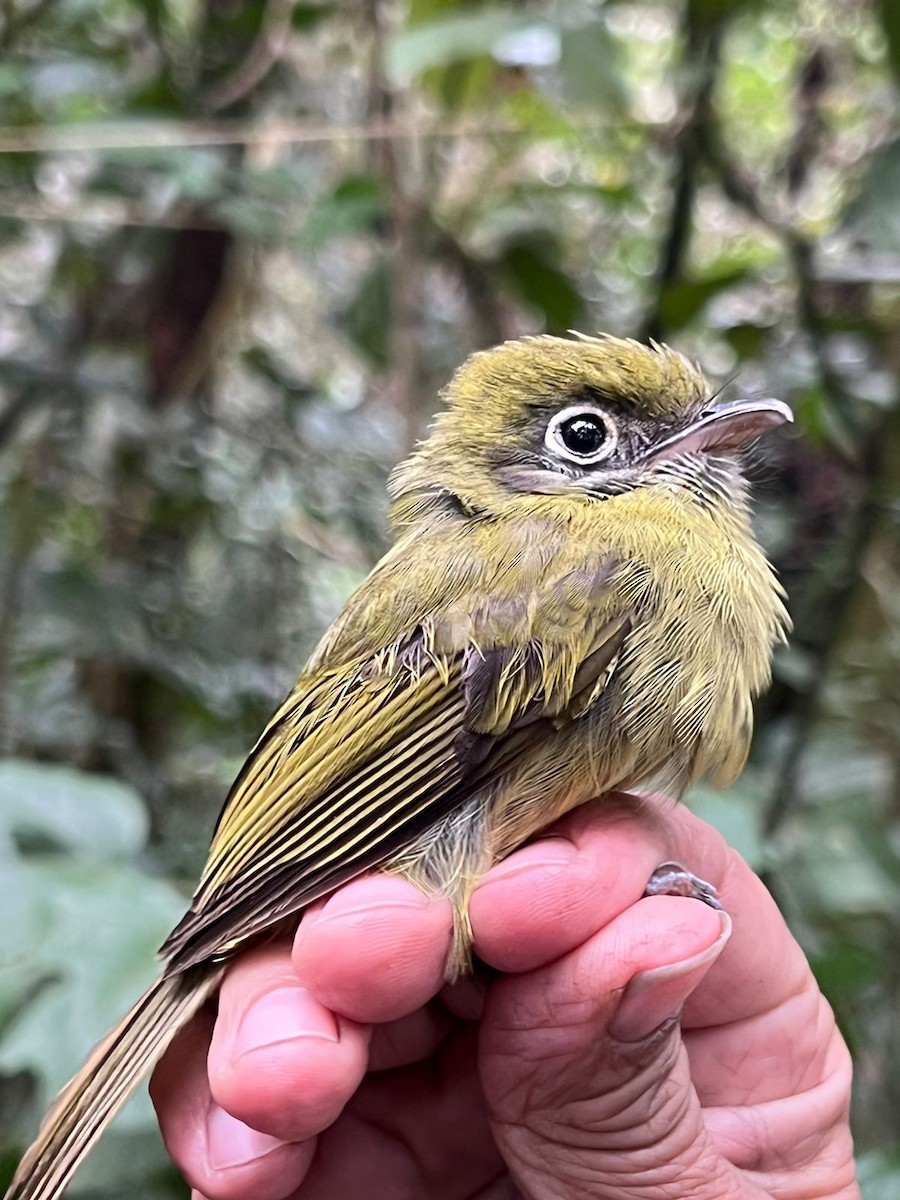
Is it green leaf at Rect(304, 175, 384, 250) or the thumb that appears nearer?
the thumb

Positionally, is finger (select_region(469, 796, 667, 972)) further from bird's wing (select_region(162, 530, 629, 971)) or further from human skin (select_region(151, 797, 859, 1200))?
bird's wing (select_region(162, 530, 629, 971))

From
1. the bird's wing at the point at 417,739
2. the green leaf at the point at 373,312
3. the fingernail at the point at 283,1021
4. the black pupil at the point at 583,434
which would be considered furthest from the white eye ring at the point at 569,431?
the green leaf at the point at 373,312

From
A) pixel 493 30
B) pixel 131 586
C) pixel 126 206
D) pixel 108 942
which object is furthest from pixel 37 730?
pixel 493 30

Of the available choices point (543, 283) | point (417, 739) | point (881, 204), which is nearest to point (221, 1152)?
point (417, 739)

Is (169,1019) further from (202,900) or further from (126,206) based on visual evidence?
(126,206)

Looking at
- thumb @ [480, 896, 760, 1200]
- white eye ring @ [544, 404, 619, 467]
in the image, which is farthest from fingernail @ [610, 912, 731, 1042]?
white eye ring @ [544, 404, 619, 467]

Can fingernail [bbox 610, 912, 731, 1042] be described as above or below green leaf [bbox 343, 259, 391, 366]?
below

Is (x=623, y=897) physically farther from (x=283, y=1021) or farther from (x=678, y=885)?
(x=283, y=1021)
